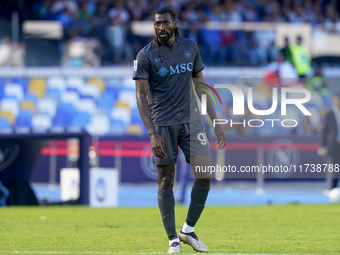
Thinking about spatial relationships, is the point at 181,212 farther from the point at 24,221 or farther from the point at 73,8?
the point at 73,8

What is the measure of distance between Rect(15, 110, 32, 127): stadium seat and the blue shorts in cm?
1166

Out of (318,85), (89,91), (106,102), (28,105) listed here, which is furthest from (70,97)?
(318,85)

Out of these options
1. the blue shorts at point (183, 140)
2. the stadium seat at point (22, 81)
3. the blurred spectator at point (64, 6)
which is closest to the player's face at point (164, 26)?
the blue shorts at point (183, 140)

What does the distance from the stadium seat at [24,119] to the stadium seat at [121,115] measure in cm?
A: 229

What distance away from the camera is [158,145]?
15.0 feet

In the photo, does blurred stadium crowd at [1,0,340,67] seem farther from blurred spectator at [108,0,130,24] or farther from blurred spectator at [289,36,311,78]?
blurred spectator at [289,36,311,78]

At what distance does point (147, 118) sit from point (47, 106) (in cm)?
1205

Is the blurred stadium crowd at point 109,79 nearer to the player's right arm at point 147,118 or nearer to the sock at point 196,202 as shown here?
the sock at point 196,202

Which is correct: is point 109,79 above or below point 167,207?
above

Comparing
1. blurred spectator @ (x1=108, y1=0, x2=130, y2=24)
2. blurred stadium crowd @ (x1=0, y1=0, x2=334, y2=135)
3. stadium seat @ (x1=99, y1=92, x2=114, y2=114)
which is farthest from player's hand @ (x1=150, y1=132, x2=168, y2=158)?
blurred spectator @ (x1=108, y1=0, x2=130, y2=24)

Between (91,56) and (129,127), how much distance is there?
2.21 m

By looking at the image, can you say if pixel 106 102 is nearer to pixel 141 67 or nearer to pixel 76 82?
pixel 76 82

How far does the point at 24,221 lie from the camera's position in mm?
7586

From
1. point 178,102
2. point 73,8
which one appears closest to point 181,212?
point 178,102
